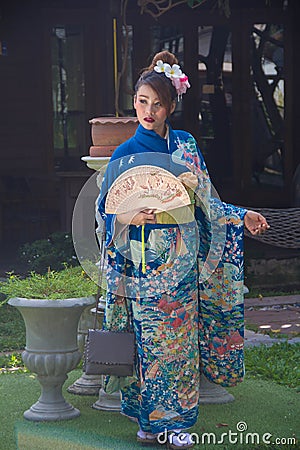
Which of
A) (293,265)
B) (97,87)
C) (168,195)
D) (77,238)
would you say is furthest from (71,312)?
(97,87)

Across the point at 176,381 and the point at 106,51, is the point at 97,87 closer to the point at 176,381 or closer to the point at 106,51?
the point at 106,51

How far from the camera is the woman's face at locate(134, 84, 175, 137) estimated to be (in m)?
4.24

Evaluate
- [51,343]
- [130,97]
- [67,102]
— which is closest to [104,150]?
[51,343]

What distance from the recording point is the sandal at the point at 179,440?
4.24 m

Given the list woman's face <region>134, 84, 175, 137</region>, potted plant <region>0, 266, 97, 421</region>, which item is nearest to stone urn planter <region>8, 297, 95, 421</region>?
potted plant <region>0, 266, 97, 421</region>

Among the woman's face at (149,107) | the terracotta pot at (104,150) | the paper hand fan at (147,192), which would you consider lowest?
the paper hand fan at (147,192)

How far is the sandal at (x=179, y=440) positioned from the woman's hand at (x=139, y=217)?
93 centimetres

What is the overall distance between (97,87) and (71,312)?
Answer: 6.06m

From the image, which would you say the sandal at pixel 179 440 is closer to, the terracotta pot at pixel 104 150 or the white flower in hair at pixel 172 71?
the terracotta pot at pixel 104 150

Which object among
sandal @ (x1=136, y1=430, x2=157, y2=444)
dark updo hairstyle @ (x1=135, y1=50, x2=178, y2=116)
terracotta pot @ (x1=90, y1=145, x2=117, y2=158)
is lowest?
sandal @ (x1=136, y1=430, x2=157, y2=444)

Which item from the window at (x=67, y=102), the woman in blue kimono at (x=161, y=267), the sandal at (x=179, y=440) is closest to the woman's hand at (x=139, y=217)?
the woman in blue kimono at (x=161, y=267)

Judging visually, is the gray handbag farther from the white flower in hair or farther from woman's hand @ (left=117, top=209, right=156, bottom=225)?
the white flower in hair

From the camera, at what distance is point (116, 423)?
4.64 m

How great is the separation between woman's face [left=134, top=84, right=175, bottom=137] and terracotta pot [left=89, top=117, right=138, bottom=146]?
59 centimetres
